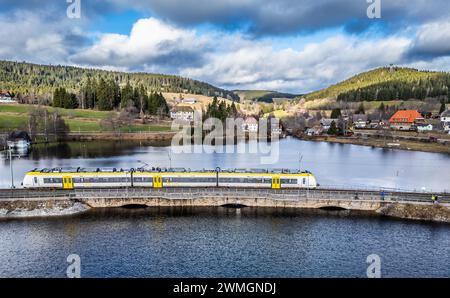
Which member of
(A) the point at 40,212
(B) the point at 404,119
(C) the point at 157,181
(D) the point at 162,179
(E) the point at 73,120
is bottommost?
(A) the point at 40,212

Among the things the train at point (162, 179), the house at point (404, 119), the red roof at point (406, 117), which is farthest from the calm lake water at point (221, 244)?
the red roof at point (406, 117)

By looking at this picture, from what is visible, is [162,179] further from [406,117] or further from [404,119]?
[406,117]

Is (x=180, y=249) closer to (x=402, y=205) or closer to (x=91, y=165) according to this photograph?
(x=402, y=205)

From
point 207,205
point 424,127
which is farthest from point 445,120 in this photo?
point 207,205

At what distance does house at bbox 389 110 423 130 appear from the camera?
18307 centimetres

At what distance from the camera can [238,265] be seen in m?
34.5

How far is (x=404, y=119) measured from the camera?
187250 millimetres

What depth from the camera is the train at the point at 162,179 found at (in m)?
55.4

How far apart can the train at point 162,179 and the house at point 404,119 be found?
486 ft

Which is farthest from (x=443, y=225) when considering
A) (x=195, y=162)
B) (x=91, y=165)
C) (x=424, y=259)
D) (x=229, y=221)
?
(x=91, y=165)

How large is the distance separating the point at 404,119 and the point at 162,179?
16981 cm

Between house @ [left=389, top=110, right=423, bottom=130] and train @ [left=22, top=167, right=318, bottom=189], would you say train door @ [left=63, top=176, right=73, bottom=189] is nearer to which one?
train @ [left=22, top=167, right=318, bottom=189]

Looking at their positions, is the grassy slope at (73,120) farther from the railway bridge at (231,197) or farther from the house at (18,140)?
the railway bridge at (231,197)

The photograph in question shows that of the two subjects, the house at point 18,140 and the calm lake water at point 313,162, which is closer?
the calm lake water at point 313,162
